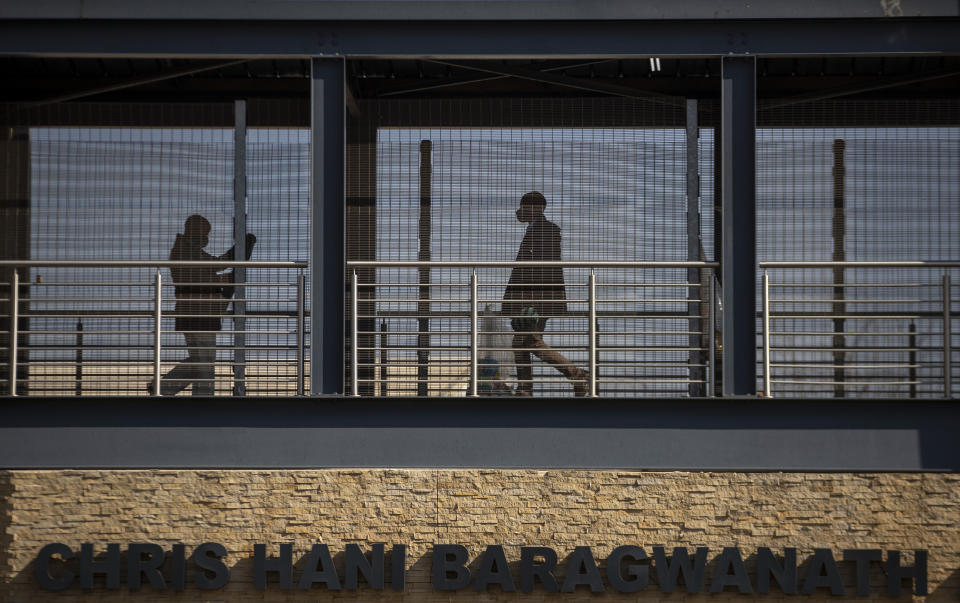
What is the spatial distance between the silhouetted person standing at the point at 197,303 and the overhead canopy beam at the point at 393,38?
1.98 meters

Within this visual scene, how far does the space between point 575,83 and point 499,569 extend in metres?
4.53

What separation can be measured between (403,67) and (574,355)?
3198 mm

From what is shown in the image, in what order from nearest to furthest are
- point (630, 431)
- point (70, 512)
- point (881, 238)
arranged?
1. point (630, 431)
2. point (70, 512)
3. point (881, 238)

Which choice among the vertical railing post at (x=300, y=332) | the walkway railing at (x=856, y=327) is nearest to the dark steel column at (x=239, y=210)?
the vertical railing post at (x=300, y=332)

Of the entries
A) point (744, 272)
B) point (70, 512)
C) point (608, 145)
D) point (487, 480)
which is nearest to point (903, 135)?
point (608, 145)

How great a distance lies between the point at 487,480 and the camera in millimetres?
6883

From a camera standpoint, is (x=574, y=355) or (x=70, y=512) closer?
(x=70, y=512)

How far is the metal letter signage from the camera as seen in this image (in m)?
6.73

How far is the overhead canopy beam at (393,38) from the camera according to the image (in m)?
6.72

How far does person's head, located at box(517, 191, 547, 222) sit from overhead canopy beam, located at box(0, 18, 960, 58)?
2.05 metres

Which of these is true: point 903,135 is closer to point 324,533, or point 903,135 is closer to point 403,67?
point 403,67

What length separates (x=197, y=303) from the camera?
8.36m

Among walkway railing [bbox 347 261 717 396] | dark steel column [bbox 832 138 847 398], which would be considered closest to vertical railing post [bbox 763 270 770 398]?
walkway railing [bbox 347 261 717 396]

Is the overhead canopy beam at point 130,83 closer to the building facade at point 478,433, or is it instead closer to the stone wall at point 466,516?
the building facade at point 478,433
